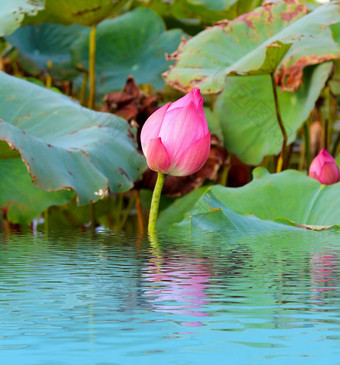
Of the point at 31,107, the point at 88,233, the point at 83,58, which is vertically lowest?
the point at 88,233

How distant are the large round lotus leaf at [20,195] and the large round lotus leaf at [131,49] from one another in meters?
0.73

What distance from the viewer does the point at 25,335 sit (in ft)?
0.68

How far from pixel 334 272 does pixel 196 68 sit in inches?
32.8

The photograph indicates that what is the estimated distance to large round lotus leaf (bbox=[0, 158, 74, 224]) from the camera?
1.01 metres

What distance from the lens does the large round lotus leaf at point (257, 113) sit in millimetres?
1135

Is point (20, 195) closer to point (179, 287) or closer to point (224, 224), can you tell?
point (224, 224)

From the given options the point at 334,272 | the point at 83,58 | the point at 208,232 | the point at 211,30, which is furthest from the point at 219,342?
the point at 83,58

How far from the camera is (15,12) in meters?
1.21

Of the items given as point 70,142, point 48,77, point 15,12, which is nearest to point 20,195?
point 70,142

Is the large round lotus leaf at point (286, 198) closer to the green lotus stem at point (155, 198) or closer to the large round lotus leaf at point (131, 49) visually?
the green lotus stem at point (155, 198)

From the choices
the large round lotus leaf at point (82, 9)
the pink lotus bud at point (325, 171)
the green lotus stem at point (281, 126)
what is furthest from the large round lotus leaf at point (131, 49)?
the pink lotus bud at point (325, 171)

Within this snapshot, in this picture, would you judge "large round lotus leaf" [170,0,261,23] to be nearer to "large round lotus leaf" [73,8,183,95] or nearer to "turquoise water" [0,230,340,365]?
"large round lotus leaf" [73,8,183,95]

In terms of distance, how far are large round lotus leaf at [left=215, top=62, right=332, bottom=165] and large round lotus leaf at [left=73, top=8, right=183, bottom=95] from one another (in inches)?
19.0

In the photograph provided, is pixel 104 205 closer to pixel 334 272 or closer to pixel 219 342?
pixel 334 272
